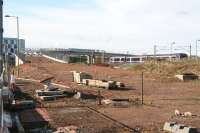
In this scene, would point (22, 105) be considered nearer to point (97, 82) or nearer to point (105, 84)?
point (105, 84)

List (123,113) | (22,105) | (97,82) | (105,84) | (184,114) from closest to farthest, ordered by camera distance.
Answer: (184,114) → (123,113) → (22,105) → (105,84) → (97,82)

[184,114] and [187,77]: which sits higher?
[187,77]

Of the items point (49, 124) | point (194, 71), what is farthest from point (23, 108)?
point (194, 71)

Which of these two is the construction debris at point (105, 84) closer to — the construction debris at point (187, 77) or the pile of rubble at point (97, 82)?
the pile of rubble at point (97, 82)

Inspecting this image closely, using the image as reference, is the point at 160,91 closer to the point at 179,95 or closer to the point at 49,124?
the point at 179,95

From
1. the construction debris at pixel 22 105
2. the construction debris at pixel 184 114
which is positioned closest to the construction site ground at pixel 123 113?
the construction debris at pixel 184 114

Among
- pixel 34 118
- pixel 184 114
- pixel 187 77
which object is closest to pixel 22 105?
pixel 34 118

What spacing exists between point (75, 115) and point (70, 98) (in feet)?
20.9

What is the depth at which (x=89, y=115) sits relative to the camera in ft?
63.9

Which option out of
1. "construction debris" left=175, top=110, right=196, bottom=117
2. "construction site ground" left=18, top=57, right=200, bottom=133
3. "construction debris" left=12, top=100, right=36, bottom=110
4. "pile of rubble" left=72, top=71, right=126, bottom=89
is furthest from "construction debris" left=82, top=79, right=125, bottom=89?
"construction debris" left=175, top=110, right=196, bottom=117

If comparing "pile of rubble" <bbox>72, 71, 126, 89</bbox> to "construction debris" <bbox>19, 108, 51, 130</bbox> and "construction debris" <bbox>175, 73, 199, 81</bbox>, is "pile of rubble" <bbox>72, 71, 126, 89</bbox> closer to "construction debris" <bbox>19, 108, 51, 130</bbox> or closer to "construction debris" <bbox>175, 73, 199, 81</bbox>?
"construction debris" <bbox>175, 73, 199, 81</bbox>

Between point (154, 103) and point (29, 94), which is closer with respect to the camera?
point (154, 103)

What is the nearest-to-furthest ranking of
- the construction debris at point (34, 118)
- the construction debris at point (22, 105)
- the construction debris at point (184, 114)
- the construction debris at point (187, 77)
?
the construction debris at point (34, 118)
the construction debris at point (184, 114)
the construction debris at point (22, 105)
the construction debris at point (187, 77)

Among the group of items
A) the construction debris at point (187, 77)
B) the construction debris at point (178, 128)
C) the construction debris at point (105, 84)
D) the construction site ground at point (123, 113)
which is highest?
the construction debris at point (187, 77)
